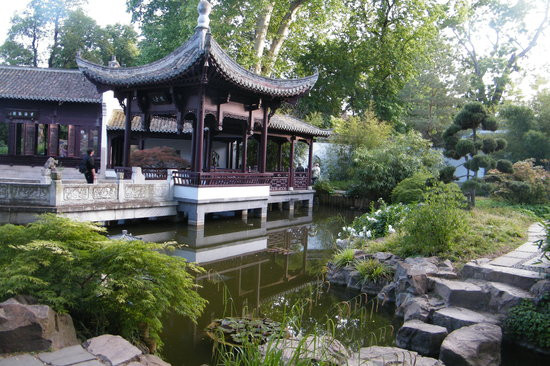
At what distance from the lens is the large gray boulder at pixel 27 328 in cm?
248

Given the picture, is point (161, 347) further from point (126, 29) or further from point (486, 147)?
point (126, 29)

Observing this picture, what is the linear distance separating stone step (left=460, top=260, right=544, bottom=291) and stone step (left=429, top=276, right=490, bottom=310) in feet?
0.91

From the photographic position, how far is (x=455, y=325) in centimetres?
457

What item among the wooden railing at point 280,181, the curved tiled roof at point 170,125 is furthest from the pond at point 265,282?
the curved tiled roof at point 170,125

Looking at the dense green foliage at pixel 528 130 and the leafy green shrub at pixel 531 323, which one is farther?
the dense green foliage at pixel 528 130

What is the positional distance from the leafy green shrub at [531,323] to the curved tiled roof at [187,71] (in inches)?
312

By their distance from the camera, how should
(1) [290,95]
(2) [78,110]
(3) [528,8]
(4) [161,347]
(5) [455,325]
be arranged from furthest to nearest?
(3) [528,8] → (2) [78,110] → (1) [290,95] → (5) [455,325] → (4) [161,347]

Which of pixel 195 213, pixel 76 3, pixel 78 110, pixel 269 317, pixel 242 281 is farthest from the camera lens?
pixel 76 3

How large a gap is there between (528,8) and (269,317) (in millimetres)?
26919

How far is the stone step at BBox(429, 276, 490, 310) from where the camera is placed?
4.96 meters

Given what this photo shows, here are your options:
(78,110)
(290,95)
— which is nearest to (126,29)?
(78,110)

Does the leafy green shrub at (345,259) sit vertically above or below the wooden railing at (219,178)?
below

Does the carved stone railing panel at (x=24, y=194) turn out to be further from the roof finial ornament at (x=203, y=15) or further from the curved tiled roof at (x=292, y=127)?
the curved tiled roof at (x=292, y=127)

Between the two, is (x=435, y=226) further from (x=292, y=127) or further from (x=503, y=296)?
(x=292, y=127)
